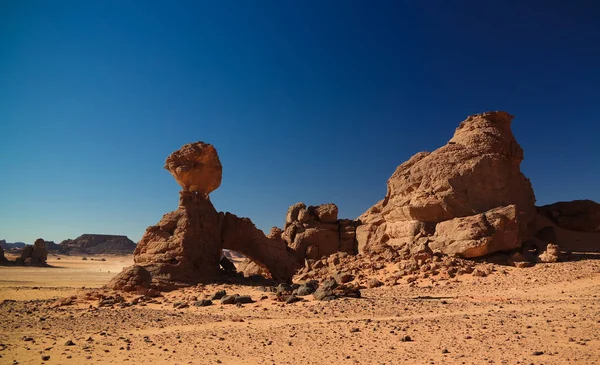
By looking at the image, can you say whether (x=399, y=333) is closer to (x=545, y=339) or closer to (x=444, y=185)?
(x=545, y=339)

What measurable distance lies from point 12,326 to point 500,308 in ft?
40.5

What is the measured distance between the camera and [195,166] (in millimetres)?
21078

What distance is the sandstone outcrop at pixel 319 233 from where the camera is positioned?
26.6 m

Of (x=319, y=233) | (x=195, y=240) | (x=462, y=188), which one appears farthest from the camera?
(x=319, y=233)

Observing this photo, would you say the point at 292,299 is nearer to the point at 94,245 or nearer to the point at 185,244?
the point at 185,244

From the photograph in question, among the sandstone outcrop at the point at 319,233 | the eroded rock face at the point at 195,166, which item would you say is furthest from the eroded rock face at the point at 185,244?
the sandstone outcrop at the point at 319,233

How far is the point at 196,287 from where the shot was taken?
1692cm

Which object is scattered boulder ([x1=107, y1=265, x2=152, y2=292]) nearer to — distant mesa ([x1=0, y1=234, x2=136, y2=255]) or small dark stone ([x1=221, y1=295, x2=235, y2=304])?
small dark stone ([x1=221, y1=295, x2=235, y2=304])

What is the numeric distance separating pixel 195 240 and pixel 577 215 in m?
21.2

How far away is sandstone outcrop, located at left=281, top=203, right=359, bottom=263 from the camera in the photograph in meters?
26.6

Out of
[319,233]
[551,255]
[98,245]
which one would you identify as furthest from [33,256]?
[98,245]

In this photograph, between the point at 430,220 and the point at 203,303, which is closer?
the point at 203,303

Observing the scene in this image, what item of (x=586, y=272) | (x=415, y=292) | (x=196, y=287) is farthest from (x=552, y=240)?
(x=196, y=287)

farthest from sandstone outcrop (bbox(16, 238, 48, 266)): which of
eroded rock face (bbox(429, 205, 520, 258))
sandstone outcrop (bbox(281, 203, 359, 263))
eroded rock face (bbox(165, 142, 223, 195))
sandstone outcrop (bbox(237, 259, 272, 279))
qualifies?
eroded rock face (bbox(429, 205, 520, 258))
